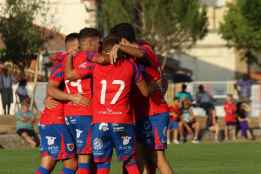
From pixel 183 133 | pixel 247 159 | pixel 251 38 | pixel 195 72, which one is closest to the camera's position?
pixel 247 159

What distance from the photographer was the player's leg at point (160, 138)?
15.2 meters

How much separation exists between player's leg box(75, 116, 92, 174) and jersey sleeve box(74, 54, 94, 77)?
59cm

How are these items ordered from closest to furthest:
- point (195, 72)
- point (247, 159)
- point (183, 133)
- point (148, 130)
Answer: point (148, 130)
point (247, 159)
point (183, 133)
point (195, 72)

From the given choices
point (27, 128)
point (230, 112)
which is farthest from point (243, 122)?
point (27, 128)

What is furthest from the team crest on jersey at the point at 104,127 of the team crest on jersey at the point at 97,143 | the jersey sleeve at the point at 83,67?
the jersey sleeve at the point at 83,67

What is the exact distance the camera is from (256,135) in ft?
124

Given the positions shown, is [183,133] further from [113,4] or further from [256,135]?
[113,4]

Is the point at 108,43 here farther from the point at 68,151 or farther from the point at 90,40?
the point at 68,151

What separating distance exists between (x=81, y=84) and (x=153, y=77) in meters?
0.96

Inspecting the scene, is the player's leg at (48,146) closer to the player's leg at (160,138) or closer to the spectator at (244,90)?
the player's leg at (160,138)

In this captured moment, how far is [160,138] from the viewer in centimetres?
1515

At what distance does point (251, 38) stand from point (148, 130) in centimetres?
5017

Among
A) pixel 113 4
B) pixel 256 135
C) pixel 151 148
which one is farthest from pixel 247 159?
pixel 113 4

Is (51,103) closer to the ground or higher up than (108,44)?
closer to the ground
